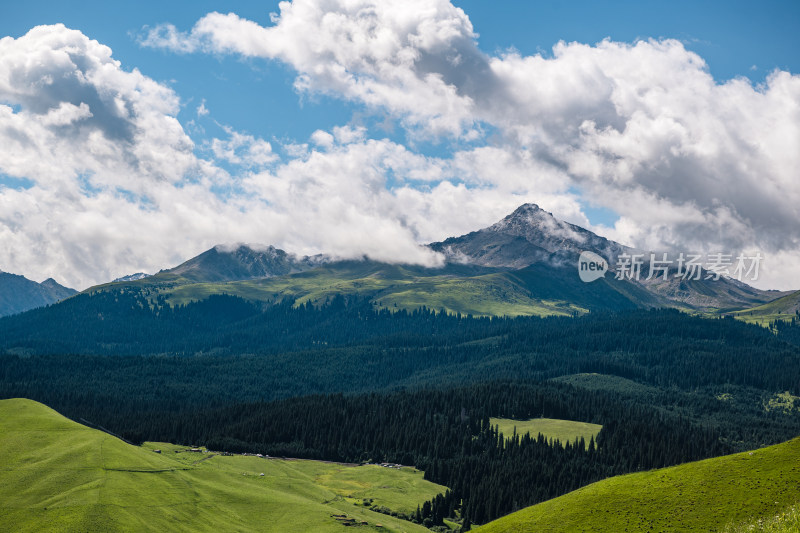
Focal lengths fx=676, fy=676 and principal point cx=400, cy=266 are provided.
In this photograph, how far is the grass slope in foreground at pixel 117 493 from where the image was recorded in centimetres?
11250

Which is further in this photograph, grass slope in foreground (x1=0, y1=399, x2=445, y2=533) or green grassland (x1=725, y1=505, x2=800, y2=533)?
grass slope in foreground (x1=0, y1=399, x2=445, y2=533)

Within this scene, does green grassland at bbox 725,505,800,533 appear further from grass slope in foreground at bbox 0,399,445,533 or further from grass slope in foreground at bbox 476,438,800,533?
grass slope in foreground at bbox 0,399,445,533

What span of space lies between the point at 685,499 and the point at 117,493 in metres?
97.4

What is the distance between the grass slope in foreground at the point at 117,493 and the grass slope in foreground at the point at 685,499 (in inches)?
1949

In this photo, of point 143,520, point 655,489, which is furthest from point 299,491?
point 655,489

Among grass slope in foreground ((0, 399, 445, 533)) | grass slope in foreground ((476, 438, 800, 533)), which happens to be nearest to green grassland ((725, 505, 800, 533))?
grass slope in foreground ((476, 438, 800, 533))

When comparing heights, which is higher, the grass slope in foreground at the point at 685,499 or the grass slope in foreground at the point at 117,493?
the grass slope in foreground at the point at 685,499

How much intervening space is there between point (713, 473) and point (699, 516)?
13.6 m

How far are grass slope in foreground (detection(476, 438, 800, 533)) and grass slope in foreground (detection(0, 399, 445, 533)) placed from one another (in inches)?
1949

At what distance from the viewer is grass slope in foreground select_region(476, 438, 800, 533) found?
336 ft

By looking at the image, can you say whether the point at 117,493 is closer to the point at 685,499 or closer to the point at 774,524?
the point at 685,499

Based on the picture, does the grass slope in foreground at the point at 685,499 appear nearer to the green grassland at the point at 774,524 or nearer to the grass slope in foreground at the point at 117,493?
the green grassland at the point at 774,524

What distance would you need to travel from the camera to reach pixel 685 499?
109625mm

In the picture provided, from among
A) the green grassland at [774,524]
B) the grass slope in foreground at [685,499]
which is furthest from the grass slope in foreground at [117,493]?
the green grassland at [774,524]
